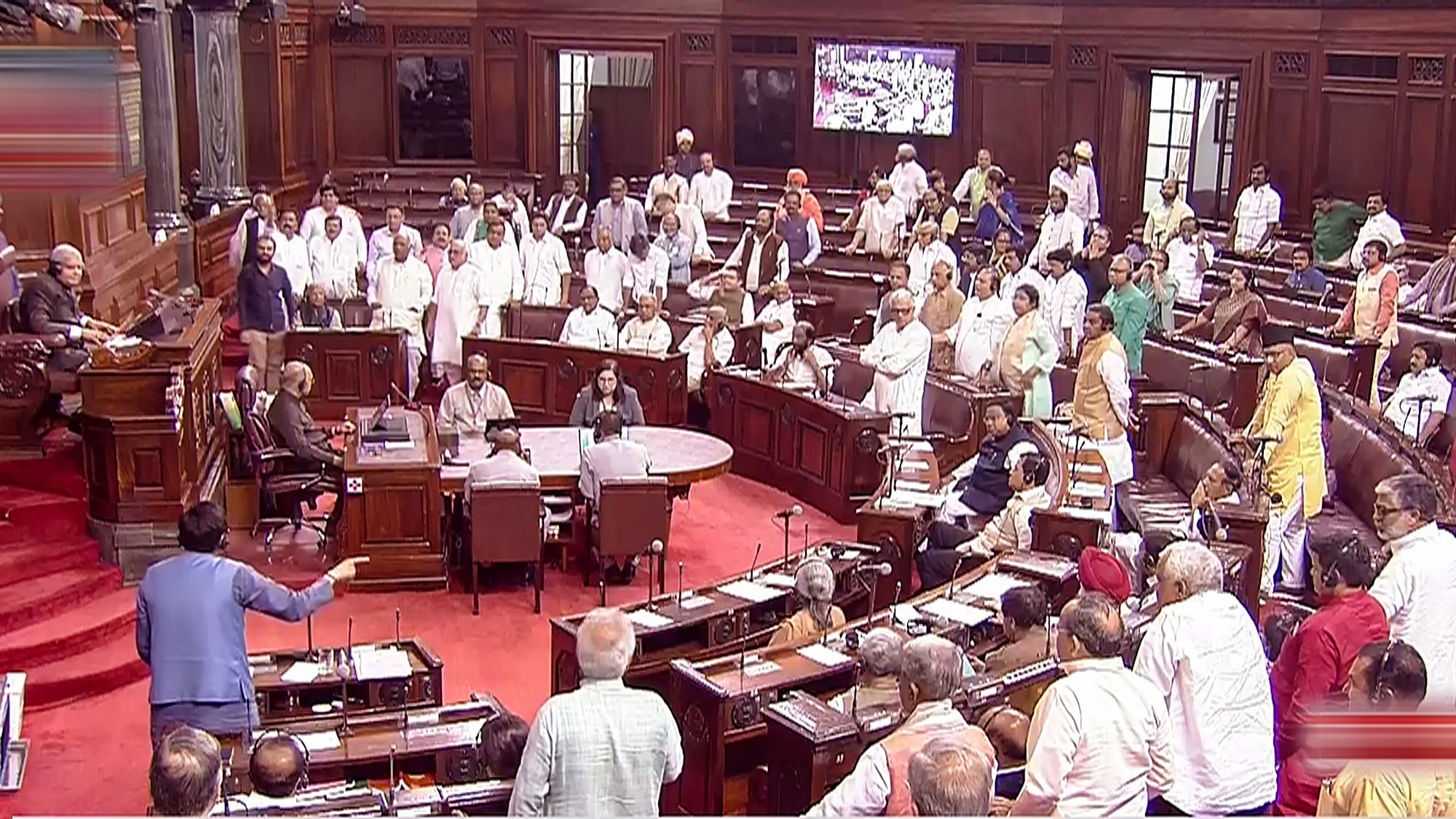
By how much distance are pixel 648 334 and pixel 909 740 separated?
913 cm

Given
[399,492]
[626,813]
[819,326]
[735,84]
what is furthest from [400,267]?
[626,813]

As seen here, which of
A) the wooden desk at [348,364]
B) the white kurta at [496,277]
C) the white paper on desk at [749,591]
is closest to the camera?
the white paper on desk at [749,591]

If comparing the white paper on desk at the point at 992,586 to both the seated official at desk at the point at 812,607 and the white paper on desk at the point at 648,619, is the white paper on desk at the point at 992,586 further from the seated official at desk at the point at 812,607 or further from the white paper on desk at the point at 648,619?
the white paper on desk at the point at 648,619

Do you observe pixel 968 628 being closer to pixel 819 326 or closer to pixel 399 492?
pixel 399 492

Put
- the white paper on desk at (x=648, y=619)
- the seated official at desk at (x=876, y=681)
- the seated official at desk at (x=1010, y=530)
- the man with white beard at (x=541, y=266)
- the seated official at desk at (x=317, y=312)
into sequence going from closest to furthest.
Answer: the seated official at desk at (x=876, y=681) < the white paper on desk at (x=648, y=619) < the seated official at desk at (x=1010, y=530) < the seated official at desk at (x=317, y=312) < the man with white beard at (x=541, y=266)

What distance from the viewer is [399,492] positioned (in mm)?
9781

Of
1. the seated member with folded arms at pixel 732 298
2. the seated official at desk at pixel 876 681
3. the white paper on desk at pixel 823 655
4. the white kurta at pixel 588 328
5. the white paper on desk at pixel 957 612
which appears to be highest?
the seated member with folded arms at pixel 732 298

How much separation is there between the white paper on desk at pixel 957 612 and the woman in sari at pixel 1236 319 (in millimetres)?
5622

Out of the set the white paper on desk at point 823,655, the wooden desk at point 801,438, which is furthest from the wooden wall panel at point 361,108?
the white paper on desk at point 823,655

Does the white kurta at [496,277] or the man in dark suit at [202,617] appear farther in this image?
the white kurta at [496,277]

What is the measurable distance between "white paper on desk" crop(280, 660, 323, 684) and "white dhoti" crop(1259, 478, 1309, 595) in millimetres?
5267

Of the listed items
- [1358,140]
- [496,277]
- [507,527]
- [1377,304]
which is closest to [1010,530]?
[507,527]

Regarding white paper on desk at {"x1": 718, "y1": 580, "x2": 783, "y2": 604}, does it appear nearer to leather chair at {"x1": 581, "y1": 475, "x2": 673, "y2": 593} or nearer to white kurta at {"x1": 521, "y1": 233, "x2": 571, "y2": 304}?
leather chair at {"x1": 581, "y1": 475, "x2": 673, "y2": 593}

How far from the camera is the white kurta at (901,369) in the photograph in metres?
11.5
